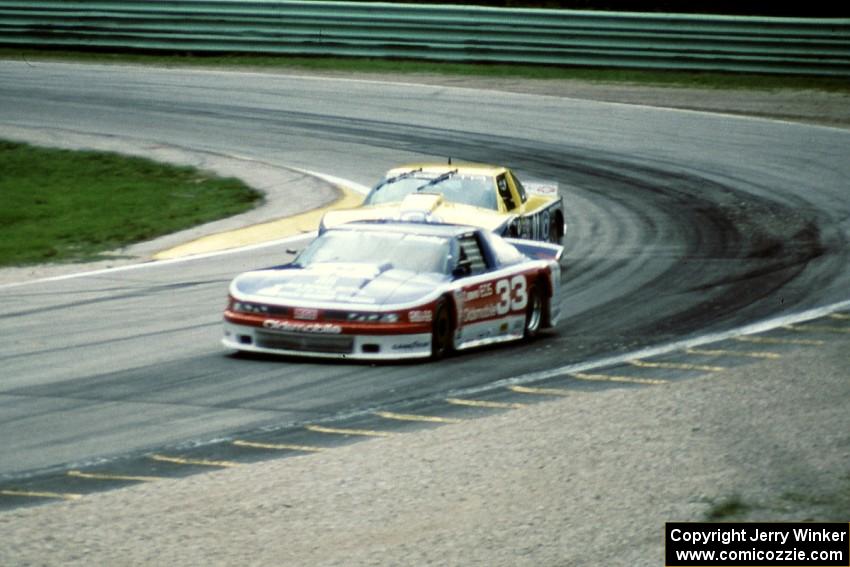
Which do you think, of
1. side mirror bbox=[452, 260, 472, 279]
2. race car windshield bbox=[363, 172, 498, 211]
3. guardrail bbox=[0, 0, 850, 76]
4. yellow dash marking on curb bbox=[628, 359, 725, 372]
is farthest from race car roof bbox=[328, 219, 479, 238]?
guardrail bbox=[0, 0, 850, 76]

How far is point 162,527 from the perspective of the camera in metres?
7.94

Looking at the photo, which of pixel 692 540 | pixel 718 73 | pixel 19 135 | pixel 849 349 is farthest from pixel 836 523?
pixel 718 73

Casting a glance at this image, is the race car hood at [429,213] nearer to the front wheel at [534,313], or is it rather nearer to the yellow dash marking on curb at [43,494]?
the front wheel at [534,313]

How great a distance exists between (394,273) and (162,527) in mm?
5492

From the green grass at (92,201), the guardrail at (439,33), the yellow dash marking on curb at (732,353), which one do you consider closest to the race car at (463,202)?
the green grass at (92,201)

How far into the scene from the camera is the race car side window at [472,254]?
45.1ft

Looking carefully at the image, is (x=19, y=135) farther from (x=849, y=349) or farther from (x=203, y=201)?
(x=849, y=349)

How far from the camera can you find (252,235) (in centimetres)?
1902

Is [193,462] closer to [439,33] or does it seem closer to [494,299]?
[494,299]

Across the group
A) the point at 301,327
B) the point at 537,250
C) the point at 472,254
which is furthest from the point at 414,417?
the point at 537,250

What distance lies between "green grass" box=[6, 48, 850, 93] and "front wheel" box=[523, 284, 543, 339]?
1880 centimetres

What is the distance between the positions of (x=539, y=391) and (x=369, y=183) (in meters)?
11.7

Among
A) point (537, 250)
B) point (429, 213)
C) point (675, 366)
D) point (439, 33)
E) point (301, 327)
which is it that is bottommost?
point (675, 366)

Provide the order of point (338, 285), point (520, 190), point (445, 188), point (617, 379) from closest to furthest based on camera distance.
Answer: point (617, 379)
point (338, 285)
point (445, 188)
point (520, 190)
